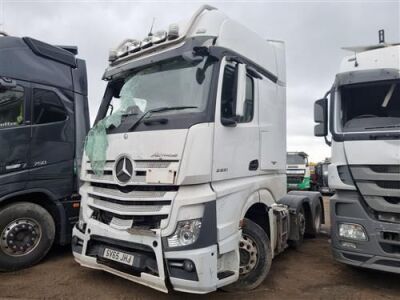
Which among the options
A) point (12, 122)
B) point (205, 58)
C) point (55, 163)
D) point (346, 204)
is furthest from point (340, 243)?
point (12, 122)

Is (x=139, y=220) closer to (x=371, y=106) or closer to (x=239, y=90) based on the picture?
(x=239, y=90)

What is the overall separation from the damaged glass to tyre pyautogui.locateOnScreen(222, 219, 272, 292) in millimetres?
1675

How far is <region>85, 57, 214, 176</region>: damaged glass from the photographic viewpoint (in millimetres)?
4262

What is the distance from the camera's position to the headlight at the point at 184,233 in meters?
3.86

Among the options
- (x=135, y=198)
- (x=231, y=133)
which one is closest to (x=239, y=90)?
(x=231, y=133)

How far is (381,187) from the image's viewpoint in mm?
4672

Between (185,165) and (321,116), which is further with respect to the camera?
(321,116)

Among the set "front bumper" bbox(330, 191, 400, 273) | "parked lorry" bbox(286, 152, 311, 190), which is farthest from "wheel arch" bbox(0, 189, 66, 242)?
"parked lorry" bbox(286, 152, 311, 190)

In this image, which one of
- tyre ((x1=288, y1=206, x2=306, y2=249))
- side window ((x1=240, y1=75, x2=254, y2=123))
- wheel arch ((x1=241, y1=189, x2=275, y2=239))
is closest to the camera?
side window ((x1=240, y1=75, x2=254, y2=123))

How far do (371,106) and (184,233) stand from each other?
10.2ft

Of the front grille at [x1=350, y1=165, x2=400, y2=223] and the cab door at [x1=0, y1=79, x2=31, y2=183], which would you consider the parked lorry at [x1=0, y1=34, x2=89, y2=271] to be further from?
the front grille at [x1=350, y1=165, x2=400, y2=223]

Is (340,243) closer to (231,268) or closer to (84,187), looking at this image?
(231,268)

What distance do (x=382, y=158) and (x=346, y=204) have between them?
748 mm

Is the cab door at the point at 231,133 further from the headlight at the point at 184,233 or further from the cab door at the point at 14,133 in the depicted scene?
the cab door at the point at 14,133
